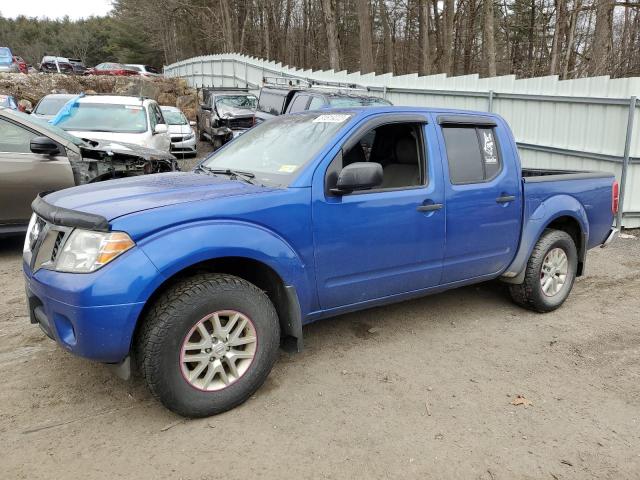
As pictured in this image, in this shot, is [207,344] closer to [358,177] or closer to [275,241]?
[275,241]

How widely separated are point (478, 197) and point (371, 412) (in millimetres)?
1967

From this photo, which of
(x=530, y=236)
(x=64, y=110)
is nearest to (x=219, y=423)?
(x=530, y=236)

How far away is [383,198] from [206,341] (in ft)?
5.16

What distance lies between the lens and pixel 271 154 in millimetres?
4156

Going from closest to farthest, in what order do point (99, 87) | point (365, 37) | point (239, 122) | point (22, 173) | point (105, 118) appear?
point (22, 173) → point (105, 118) → point (239, 122) → point (365, 37) → point (99, 87)

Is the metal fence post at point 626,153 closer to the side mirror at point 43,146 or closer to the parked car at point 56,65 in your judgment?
the side mirror at point 43,146

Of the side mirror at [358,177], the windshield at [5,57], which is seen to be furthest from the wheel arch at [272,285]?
the windshield at [5,57]

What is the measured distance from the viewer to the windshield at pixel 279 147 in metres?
3.86

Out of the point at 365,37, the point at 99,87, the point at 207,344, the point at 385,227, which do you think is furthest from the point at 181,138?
the point at 207,344

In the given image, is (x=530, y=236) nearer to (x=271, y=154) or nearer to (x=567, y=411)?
(x=567, y=411)

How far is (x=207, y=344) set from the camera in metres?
3.22

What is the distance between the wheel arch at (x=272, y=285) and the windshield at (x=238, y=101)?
14.1 m

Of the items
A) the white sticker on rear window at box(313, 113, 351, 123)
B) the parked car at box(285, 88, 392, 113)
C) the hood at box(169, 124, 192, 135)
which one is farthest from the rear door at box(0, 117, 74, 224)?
the hood at box(169, 124, 192, 135)

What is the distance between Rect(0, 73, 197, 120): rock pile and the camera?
21000mm
